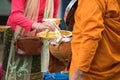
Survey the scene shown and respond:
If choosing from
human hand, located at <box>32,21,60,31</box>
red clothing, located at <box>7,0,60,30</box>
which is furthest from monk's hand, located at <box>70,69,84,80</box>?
red clothing, located at <box>7,0,60,30</box>

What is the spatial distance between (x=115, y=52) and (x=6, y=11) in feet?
15.3

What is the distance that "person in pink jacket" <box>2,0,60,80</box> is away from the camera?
2.55 meters

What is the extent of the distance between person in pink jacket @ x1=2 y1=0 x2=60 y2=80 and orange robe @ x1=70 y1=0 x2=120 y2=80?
2.06 ft

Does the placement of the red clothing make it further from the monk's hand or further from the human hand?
the monk's hand

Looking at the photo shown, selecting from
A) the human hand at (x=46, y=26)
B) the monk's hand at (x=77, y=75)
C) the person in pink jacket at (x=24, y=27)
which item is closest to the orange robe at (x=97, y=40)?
the monk's hand at (x=77, y=75)

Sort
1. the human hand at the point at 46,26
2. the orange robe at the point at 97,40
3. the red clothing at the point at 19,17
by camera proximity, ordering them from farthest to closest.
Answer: the red clothing at the point at 19,17, the human hand at the point at 46,26, the orange robe at the point at 97,40

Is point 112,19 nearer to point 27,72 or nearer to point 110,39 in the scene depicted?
point 110,39

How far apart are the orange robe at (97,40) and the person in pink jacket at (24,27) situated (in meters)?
0.63

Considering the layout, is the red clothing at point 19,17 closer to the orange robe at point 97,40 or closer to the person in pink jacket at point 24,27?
the person in pink jacket at point 24,27

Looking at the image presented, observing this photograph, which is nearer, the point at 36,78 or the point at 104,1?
the point at 104,1

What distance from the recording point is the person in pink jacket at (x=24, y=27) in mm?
2549

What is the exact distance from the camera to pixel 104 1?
73.0 inches

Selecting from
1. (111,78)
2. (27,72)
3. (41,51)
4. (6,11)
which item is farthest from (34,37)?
(6,11)

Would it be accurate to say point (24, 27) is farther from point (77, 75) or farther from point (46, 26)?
point (77, 75)
